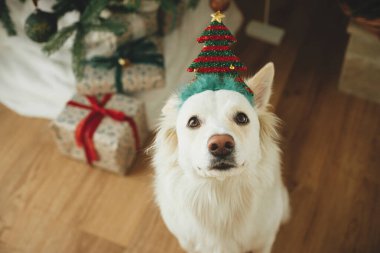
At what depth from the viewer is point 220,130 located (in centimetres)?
105

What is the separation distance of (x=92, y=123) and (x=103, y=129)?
0.20ft

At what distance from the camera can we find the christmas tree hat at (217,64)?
1.13 meters

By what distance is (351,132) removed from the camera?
2025 mm

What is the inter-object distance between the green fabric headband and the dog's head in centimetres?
2

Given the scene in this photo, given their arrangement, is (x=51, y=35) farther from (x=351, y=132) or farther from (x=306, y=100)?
(x=351, y=132)

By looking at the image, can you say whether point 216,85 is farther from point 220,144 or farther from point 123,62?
point 123,62

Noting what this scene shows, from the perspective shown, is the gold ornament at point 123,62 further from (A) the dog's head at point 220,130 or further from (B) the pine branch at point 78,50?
(A) the dog's head at point 220,130

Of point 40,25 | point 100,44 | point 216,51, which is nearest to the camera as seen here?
point 216,51

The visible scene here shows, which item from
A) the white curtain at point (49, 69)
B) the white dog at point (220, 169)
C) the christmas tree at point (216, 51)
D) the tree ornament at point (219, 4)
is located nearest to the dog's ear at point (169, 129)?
the white dog at point (220, 169)

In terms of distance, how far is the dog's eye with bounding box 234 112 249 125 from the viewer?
3.65 ft

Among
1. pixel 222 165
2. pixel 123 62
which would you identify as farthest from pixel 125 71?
pixel 222 165

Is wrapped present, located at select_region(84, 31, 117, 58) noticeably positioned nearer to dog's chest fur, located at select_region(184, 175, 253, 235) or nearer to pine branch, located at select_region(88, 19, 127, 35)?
pine branch, located at select_region(88, 19, 127, 35)

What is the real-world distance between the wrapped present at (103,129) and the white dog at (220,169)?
1.56ft

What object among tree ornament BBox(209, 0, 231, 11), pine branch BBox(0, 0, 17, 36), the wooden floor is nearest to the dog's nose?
the wooden floor
